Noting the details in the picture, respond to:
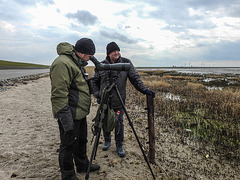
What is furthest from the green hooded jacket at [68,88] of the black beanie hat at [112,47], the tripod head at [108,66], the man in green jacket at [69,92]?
the black beanie hat at [112,47]

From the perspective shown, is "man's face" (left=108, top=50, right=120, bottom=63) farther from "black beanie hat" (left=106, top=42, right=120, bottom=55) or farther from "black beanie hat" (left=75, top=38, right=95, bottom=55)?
"black beanie hat" (left=75, top=38, right=95, bottom=55)

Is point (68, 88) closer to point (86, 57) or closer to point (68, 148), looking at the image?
point (86, 57)

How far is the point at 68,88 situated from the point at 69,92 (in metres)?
0.06

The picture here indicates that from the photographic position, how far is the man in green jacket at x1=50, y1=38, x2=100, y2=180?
2.00m

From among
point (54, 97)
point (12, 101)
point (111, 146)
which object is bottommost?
point (111, 146)

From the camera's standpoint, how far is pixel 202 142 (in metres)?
4.80

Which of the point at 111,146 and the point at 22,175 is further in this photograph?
the point at 111,146

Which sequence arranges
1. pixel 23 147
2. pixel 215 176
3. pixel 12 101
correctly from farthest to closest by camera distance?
pixel 12 101 → pixel 23 147 → pixel 215 176

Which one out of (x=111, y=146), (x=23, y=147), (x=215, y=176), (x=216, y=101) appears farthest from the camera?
(x=216, y=101)

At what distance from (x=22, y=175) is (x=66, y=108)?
1714 millimetres

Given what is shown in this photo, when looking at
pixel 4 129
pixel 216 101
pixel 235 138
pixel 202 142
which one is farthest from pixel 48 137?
pixel 216 101

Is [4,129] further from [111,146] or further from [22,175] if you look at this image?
[111,146]

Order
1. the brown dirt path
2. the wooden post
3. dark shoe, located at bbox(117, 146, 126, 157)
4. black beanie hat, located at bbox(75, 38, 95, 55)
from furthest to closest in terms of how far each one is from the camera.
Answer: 1. dark shoe, located at bbox(117, 146, 126, 157)
2. the wooden post
3. the brown dirt path
4. black beanie hat, located at bbox(75, 38, 95, 55)

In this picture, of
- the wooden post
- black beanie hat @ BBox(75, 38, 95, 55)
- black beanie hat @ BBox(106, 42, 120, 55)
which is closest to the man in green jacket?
black beanie hat @ BBox(75, 38, 95, 55)
